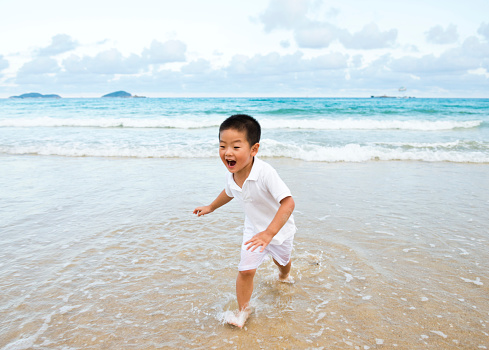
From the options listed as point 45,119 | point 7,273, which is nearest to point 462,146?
point 7,273

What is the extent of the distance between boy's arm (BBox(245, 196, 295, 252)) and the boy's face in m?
0.38

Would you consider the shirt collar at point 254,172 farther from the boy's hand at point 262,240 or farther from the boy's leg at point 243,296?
the boy's leg at point 243,296

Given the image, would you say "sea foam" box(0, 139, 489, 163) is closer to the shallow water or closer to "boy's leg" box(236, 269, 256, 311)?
the shallow water

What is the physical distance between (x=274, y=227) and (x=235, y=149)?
57 cm

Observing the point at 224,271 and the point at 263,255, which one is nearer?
the point at 263,255

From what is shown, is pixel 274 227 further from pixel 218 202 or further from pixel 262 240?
pixel 218 202

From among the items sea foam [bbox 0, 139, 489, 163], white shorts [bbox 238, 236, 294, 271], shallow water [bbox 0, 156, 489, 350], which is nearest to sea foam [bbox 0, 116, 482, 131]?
sea foam [bbox 0, 139, 489, 163]

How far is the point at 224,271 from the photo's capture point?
330 centimetres

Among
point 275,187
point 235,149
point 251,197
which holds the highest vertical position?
point 235,149

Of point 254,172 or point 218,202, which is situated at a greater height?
point 254,172

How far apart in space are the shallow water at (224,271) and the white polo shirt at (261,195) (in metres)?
0.62

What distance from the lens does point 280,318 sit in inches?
102

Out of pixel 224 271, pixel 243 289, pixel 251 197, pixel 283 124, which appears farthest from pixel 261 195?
pixel 283 124

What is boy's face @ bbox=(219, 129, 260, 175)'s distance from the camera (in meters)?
2.35
